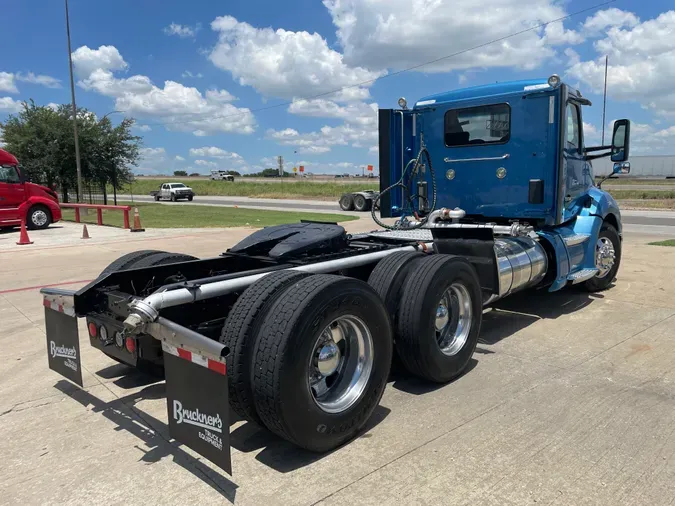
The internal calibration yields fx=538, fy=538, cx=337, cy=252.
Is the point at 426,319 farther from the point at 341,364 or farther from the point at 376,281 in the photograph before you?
the point at 341,364

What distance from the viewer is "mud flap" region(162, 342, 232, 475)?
8.38ft

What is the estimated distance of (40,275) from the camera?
9.05m

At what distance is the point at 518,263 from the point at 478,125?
1938mm

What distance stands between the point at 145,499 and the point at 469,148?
5.38 metres

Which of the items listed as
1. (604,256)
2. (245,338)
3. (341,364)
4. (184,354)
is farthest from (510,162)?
(184,354)

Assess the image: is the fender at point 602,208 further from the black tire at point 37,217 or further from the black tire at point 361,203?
the black tire at point 361,203

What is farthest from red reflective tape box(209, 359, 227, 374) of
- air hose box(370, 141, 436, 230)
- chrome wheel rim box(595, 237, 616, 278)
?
chrome wheel rim box(595, 237, 616, 278)

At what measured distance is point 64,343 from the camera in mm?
3686

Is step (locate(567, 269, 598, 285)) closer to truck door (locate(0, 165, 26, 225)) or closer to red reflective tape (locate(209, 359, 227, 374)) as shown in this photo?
red reflective tape (locate(209, 359, 227, 374))

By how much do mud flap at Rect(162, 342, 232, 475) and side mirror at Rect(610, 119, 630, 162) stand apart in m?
6.29

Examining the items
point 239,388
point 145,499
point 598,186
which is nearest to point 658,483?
point 239,388

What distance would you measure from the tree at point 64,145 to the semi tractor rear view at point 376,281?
26.1 metres

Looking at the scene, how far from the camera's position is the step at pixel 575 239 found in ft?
21.1

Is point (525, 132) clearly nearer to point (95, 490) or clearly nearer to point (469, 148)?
point (469, 148)
